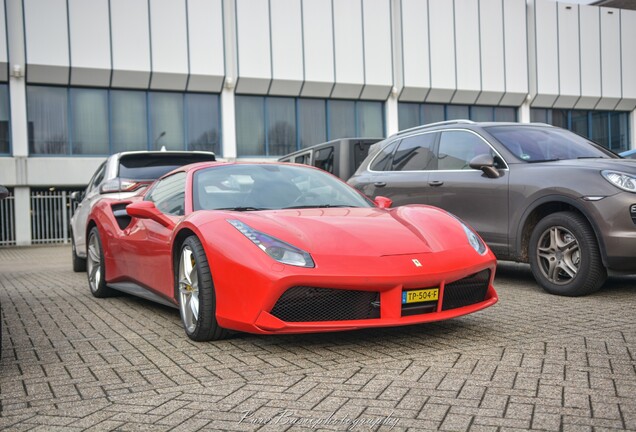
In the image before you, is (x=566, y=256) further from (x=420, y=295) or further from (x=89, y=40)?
(x=89, y=40)

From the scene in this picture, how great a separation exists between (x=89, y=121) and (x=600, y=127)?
2437cm

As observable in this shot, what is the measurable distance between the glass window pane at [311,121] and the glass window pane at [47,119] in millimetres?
9014

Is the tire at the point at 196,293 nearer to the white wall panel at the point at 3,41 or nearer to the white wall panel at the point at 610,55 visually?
the white wall panel at the point at 3,41

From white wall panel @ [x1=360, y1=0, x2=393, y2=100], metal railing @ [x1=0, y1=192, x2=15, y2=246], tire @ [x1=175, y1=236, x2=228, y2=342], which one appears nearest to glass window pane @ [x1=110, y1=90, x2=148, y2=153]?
metal railing @ [x1=0, y1=192, x2=15, y2=246]

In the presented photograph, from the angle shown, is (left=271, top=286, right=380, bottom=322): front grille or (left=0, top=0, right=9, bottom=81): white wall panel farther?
(left=0, top=0, right=9, bottom=81): white wall panel

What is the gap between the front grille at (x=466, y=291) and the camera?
14.3 feet

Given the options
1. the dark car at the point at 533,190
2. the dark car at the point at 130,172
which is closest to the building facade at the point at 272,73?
the dark car at the point at 130,172

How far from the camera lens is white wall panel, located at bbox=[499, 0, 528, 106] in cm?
2983

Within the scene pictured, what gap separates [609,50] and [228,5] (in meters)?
18.5

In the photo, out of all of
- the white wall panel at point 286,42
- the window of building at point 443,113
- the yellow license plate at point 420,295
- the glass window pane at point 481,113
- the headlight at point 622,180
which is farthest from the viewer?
the glass window pane at point 481,113

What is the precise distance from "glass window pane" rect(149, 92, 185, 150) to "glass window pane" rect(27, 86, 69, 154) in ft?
10.0

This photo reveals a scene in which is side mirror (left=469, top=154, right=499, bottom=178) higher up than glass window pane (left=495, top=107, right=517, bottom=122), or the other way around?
glass window pane (left=495, top=107, right=517, bottom=122)

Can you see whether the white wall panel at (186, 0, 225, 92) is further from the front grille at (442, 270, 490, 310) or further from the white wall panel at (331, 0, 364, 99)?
the front grille at (442, 270, 490, 310)

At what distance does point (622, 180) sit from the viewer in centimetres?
607
